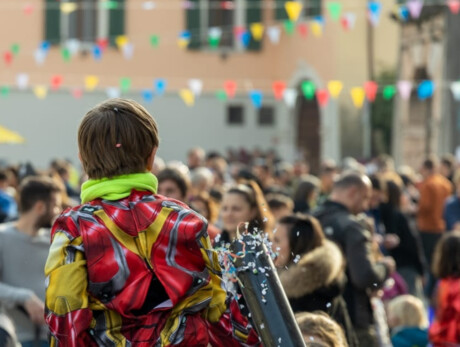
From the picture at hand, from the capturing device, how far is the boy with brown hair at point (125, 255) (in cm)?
309

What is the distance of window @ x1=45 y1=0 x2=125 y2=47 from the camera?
91.8 ft

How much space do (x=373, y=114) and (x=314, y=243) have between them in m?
19.2

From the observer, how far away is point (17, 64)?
2781cm

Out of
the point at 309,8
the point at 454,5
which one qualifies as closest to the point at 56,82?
the point at 309,8

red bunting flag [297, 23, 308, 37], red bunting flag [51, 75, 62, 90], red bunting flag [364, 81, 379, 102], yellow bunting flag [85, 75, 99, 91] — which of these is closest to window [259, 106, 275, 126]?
red bunting flag [297, 23, 308, 37]

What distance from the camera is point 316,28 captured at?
25.6m

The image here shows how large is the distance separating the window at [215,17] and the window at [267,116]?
2.16 meters

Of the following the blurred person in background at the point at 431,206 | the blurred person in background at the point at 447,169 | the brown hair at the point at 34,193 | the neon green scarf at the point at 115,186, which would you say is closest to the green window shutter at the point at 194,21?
the blurred person in background at the point at 447,169

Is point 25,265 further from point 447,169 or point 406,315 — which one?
point 447,169

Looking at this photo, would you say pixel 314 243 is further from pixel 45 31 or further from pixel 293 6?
pixel 45 31

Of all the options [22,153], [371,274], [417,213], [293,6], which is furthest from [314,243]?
[22,153]

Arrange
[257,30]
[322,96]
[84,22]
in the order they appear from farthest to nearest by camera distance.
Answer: [84,22] < [257,30] < [322,96]

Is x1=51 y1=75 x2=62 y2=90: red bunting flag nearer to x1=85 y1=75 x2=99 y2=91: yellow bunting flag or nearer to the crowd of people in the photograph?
x1=85 y1=75 x2=99 y2=91: yellow bunting flag

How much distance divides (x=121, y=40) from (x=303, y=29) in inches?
175
